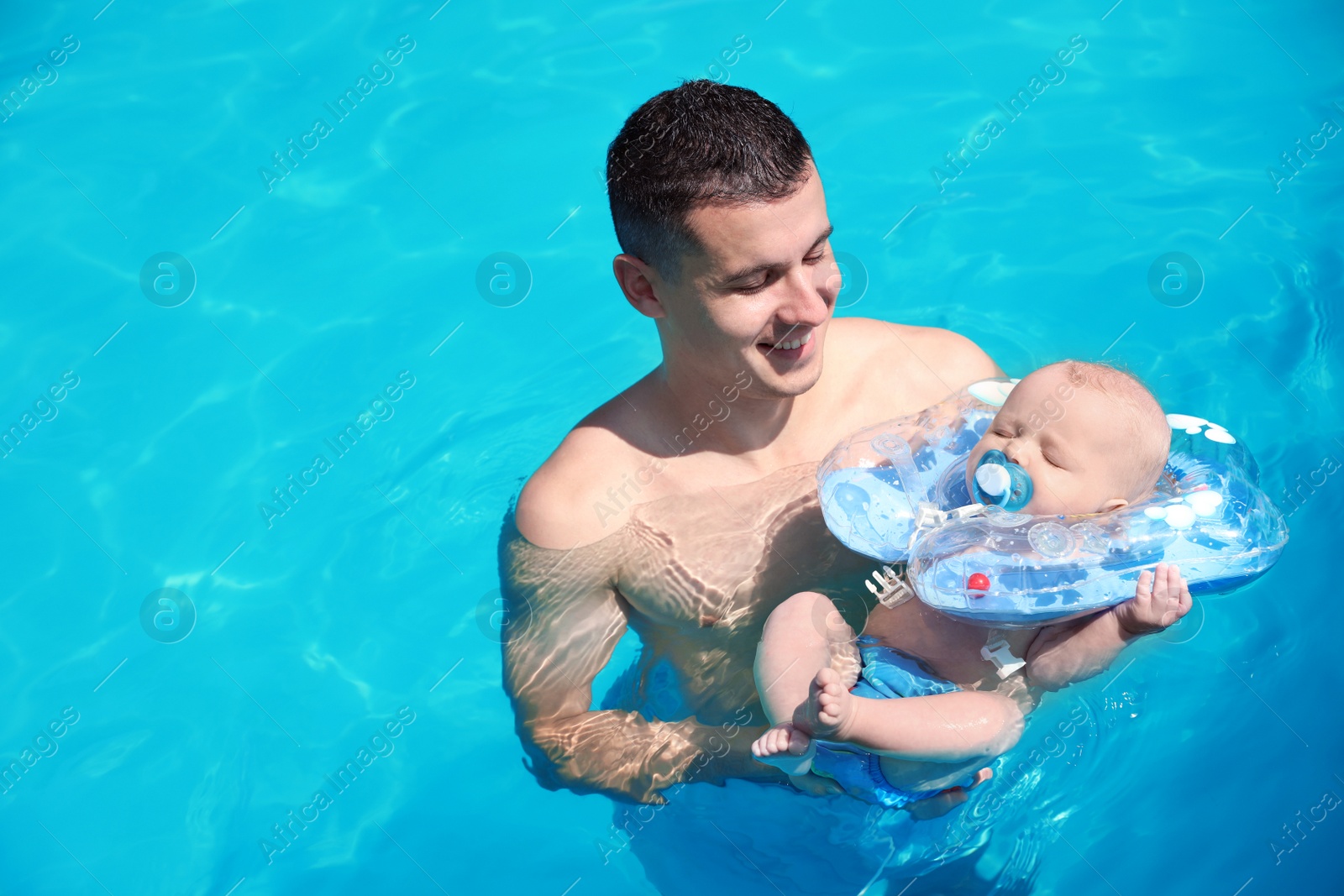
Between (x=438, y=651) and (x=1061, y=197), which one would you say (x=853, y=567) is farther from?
(x=1061, y=197)

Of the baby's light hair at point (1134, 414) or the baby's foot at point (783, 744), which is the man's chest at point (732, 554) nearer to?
the baby's foot at point (783, 744)

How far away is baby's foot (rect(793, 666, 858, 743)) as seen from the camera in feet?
8.64

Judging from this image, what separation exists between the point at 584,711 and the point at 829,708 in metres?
1.43

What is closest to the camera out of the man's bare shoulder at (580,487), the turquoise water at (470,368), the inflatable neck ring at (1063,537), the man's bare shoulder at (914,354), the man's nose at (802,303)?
the inflatable neck ring at (1063,537)

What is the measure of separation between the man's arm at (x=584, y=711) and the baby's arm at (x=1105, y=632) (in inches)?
43.2

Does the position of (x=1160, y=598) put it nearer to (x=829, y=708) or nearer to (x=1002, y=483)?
(x=1002, y=483)

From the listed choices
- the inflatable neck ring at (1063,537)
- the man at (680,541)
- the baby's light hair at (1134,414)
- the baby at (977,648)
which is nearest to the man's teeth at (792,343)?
the man at (680,541)

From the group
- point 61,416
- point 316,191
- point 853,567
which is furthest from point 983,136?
point 61,416

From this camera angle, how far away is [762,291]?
10.6 ft

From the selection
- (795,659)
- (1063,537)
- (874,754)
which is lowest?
(874,754)

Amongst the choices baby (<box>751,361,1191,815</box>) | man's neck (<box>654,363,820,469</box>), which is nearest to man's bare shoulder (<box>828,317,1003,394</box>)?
man's neck (<box>654,363,820,469</box>)

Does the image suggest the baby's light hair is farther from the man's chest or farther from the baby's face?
the man's chest

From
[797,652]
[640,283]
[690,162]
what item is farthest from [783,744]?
[690,162]

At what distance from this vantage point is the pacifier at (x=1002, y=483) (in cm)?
305
